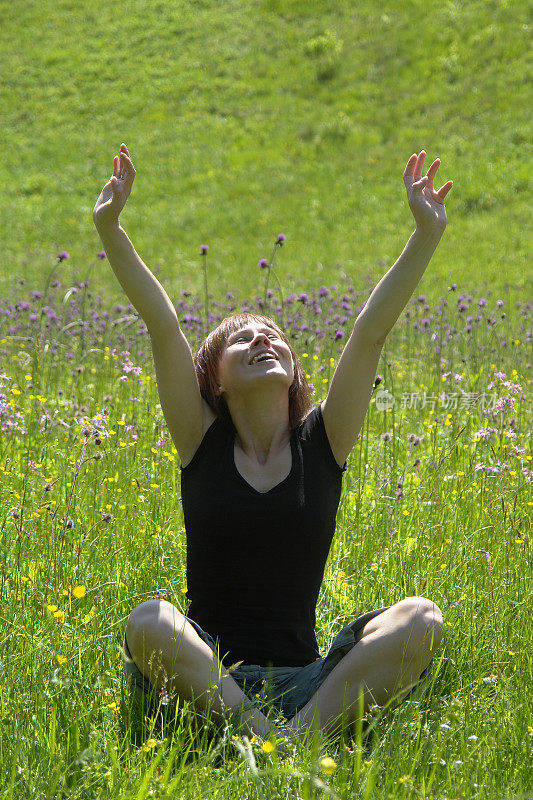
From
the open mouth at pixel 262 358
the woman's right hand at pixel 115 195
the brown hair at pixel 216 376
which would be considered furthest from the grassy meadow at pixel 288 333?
the woman's right hand at pixel 115 195

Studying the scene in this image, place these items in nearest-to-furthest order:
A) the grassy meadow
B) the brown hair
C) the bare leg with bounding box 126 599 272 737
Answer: the grassy meadow → the bare leg with bounding box 126 599 272 737 → the brown hair

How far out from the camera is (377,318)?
8.54 ft

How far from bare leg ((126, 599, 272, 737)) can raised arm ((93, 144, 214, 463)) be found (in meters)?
0.54

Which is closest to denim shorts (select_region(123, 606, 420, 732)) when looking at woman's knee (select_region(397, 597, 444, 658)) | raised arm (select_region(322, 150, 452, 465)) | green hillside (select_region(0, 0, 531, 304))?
woman's knee (select_region(397, 597, 444, 658))

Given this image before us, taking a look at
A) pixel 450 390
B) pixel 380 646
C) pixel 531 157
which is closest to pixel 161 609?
pixel 380 646

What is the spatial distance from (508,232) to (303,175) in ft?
14.8

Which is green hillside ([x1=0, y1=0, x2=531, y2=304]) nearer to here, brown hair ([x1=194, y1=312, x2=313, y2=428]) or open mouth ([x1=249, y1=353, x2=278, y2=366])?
brown hair ([x1=194, y1=312, x2=313, y2=428])

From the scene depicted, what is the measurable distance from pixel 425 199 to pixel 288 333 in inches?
122

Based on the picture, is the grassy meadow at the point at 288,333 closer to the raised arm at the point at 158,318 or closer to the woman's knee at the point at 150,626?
the woman's knee at the point at 150,626

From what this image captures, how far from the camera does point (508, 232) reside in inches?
561

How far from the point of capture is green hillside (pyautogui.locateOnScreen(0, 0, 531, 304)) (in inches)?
582

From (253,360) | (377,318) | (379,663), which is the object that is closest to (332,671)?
(379,663)

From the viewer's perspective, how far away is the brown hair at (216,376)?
9.11 feet

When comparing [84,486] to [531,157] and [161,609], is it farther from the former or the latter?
[531,157]
